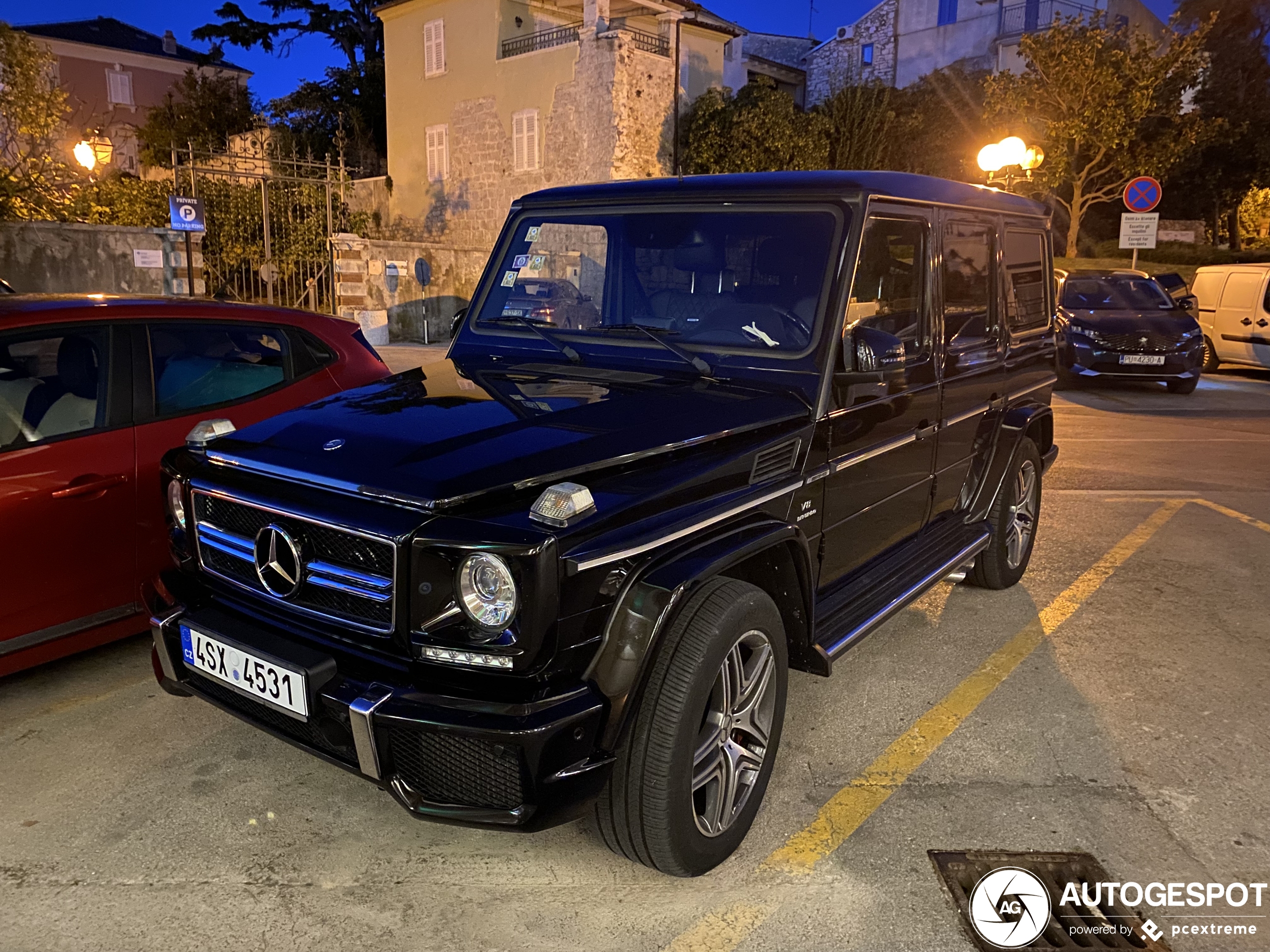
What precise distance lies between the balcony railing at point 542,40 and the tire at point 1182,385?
15736 mm

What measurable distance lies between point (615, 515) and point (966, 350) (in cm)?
256

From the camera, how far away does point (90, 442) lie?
3730 mm

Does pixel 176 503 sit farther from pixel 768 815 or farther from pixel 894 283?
pixel 894 283

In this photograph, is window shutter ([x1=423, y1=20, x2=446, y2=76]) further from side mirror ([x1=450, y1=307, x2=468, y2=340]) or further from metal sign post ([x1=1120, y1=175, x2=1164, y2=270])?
side mirror ([x1=450, y1=307, x2=468, y2=340])

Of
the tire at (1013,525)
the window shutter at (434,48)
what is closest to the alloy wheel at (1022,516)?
the tire at (1013,525)

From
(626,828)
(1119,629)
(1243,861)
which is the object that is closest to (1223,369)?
(1119,629)

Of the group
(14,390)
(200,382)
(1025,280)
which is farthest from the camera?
(1025,280)

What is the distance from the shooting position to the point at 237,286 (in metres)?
19.2

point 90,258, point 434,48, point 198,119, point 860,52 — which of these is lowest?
point 90,258

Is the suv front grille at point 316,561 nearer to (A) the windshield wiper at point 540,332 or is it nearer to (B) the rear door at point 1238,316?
(A) the windshield wiper at point 540,332

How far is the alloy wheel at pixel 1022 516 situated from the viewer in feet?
16.6

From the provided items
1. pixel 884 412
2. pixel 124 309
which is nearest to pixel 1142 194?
pixel 884 412

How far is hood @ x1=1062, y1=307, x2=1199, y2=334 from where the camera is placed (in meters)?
13.1

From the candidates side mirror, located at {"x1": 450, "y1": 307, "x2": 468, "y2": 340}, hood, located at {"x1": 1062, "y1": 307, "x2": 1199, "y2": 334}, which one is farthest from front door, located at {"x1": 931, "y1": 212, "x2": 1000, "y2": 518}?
hood, located at {"x1": 1062, "y1": 307, "x2": 1199, "y2": 334}
